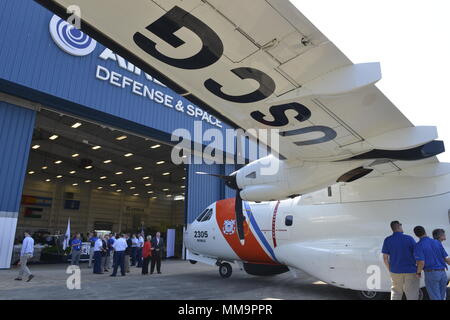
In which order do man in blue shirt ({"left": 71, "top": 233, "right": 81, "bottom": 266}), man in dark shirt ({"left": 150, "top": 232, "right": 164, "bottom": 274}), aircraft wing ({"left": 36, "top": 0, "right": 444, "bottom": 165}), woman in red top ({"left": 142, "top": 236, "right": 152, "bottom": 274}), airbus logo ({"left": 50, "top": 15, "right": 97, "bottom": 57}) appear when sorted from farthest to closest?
man in blue shirt ({"left": 71, "top": 233, "right": 81, "bottom": 266}) → man in dark shirt ({"left": 150, "top": 232, "right": 164, "bottom": 274}) → woman in red top ({"left": 142, "top": 236, "right": 152, "bottom": 274}) → airbus logo ({"left": 50, "top": 15, "right": 97, "bottom": 57}) → aircraft wing ({"left": 36, "top": 0, "right": 444, "bottom": 165})

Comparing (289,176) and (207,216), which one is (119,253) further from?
(289,176)

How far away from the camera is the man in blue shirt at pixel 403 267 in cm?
557

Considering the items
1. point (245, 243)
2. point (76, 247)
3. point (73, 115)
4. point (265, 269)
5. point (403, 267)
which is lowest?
point (265, 269)

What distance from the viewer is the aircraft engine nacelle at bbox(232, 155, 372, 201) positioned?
621cm

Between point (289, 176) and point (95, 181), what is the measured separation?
31.6 meters

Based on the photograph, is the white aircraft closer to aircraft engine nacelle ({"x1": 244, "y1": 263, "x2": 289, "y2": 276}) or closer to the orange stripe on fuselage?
the orange stripe on fuselage

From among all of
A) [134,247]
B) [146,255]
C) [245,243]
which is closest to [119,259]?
[146,255]

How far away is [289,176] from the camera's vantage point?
257 inches

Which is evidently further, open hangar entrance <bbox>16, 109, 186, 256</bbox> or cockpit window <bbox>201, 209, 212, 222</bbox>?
open hangar entrance <bbox>16, 109, 186, 256</bbox>

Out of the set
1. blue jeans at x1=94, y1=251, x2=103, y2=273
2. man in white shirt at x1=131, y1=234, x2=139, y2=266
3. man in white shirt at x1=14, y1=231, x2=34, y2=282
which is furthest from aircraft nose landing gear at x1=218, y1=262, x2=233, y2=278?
man in white shirt at x1=14, y1=231, x2=34, y2=282

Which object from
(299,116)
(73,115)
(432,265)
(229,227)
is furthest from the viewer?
(73,115)

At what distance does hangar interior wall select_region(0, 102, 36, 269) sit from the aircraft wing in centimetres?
1078

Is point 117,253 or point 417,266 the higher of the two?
point 417,266

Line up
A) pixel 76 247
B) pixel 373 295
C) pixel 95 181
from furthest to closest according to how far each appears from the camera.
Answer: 1. pixel 95 181
2. pixel 76 247
3. pixel 373 295
